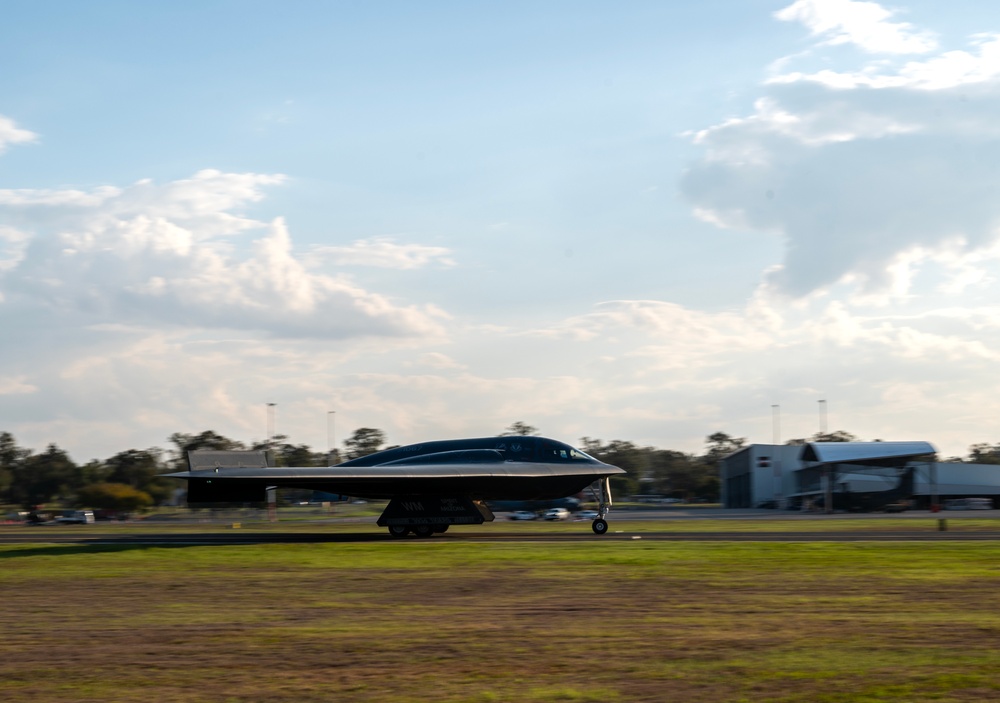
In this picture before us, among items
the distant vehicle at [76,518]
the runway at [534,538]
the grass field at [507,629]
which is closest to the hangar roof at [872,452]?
the runway at [534,538]

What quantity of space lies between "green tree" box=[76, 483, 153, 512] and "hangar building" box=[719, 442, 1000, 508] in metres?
58.2

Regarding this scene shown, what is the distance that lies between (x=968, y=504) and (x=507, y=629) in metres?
93.4

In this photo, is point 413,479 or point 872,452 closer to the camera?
point 413,479

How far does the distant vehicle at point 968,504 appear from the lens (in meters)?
91.3

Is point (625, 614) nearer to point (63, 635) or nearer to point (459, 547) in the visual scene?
point (63, 635)

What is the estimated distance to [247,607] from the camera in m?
16.1

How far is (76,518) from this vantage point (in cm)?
6500

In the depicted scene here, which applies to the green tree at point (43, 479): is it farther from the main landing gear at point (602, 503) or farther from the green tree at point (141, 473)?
the main landing gear at point (602, 503)

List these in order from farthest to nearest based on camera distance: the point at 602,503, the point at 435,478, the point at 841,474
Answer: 1. the point at 841,474
2. the point at 602,503
3. the point at 435,478

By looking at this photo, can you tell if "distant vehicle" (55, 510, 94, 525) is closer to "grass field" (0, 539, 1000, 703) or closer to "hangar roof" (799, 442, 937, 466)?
"grass field" (0, 539, 1000, 703)

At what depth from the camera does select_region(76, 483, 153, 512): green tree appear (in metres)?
69.4

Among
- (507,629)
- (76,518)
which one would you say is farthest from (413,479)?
(76,518)

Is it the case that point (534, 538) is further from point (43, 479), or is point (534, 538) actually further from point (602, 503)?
point (43, 479)

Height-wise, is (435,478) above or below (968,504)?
above
